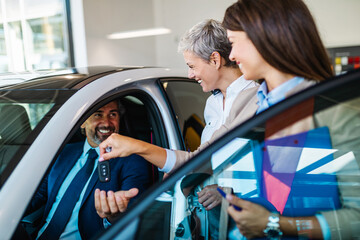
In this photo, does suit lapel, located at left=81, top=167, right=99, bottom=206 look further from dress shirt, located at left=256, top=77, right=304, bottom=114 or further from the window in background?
the window in background

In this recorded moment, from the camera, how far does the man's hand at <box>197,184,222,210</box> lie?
29.0 inches

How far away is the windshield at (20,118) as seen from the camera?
100cm

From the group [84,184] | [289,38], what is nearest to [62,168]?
[84,184]

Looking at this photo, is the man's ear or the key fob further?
the man's ear

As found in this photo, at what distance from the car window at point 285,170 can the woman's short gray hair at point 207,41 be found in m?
0.76

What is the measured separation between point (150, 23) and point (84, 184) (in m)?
4.85

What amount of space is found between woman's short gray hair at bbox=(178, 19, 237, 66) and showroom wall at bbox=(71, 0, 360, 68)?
2.67 meters

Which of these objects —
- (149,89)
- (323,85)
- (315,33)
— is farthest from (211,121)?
(323,85)

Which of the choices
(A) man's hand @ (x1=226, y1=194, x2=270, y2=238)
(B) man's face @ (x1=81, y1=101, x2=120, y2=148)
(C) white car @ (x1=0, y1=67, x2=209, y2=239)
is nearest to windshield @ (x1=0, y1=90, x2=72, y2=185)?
(C) white car @ (x1=0, y1=67, x2=209, y2=239)

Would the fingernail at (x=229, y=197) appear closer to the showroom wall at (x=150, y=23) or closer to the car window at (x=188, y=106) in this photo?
the car window at (x=188, y=106)

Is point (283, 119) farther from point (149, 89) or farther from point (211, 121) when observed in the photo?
point (149, 89)

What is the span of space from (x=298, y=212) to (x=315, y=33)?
0.41 meters

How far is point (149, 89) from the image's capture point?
5.08 feet

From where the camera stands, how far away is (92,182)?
139 centimetres
